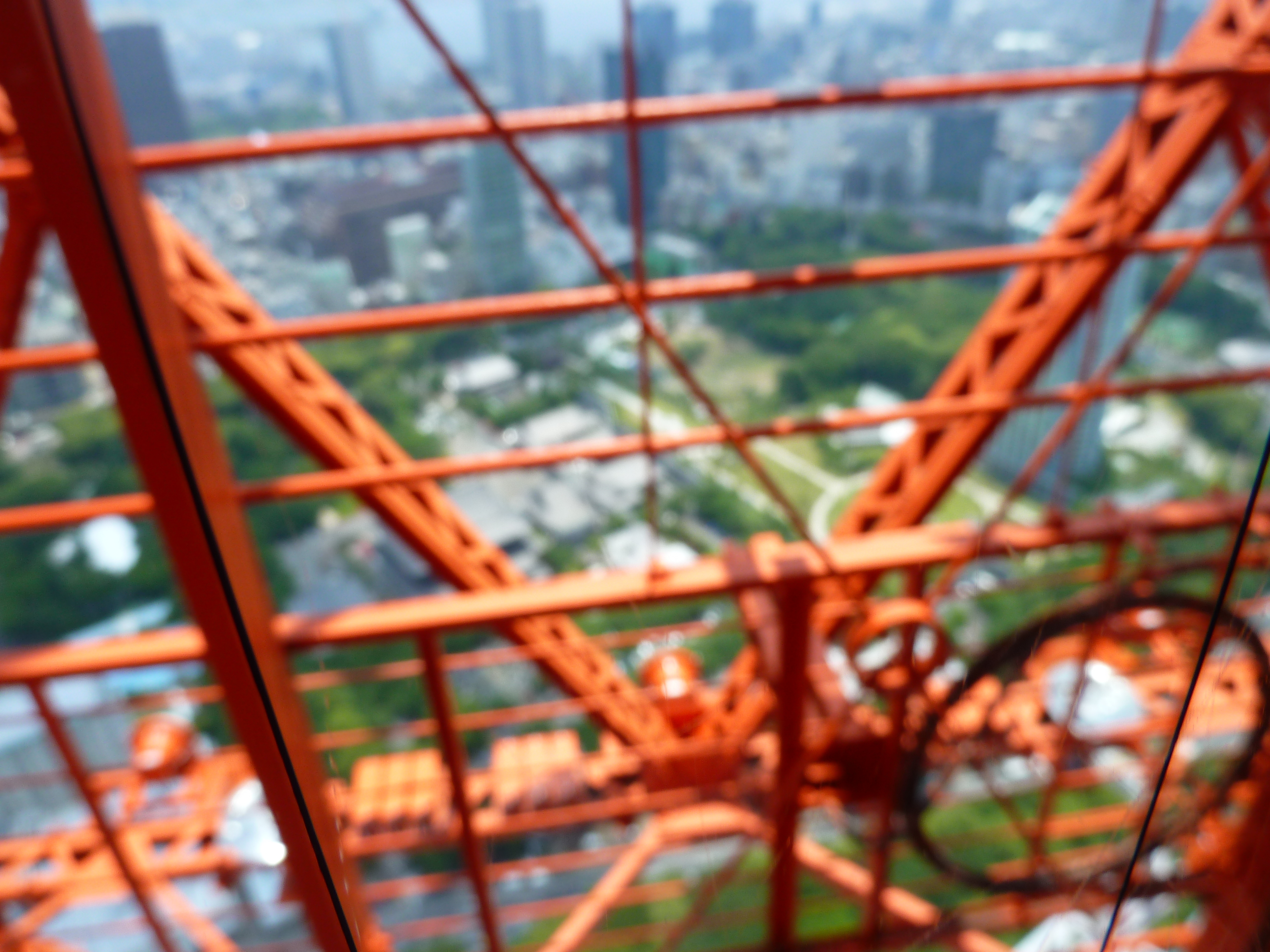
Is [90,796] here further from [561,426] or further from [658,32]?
[658,32]

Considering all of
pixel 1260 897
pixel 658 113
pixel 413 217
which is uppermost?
pixel 658 113

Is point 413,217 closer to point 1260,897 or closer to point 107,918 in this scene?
point 107,918

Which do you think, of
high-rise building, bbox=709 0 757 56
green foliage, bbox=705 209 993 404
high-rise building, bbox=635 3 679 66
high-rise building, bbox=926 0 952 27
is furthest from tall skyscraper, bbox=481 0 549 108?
high-rise building, bbox=926 0 952 27

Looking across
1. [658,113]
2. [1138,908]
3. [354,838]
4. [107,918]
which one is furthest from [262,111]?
[354,838]

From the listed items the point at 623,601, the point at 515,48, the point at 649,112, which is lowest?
the point at 623,601

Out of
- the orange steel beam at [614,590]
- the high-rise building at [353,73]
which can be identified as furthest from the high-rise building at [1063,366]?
the high-rise building at [353,73]

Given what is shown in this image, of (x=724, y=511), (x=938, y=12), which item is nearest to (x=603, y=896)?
(x=724, y=511)
